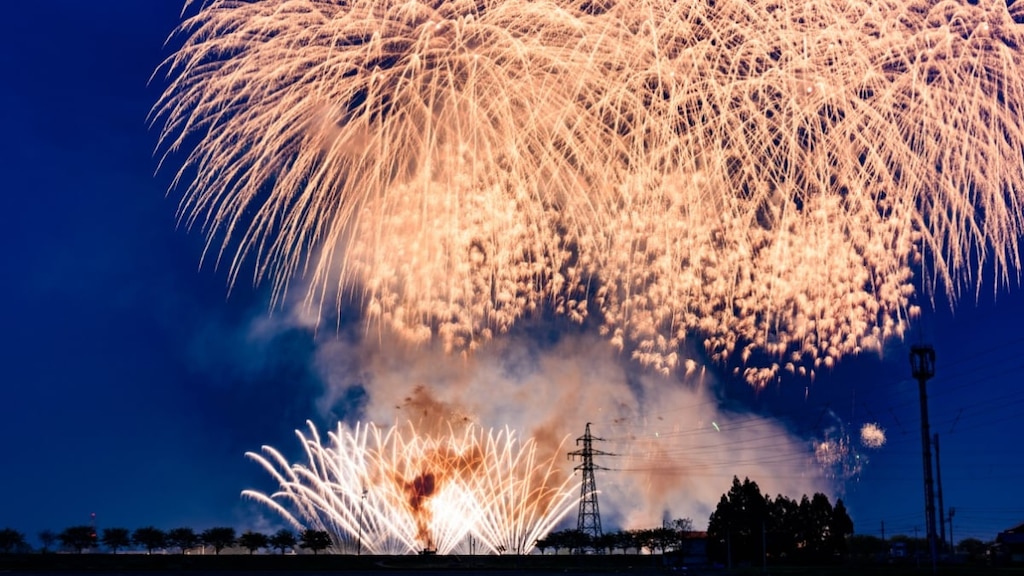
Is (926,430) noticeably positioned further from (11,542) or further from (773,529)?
(11,542)

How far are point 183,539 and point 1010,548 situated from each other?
73.1 metres

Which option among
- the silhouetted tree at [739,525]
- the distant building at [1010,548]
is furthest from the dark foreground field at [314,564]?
the distant building at [1010,548]

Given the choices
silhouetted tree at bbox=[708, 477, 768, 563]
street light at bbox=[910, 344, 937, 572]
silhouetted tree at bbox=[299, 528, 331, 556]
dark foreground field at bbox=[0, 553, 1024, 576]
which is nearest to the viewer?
street light at bbox=[910, 344, 937, 572]

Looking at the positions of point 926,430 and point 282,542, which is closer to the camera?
point 926,430

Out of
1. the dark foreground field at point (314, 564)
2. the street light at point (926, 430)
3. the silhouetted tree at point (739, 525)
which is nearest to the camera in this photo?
the street light at point (926, 430)

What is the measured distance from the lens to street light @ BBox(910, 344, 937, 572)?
4506cm

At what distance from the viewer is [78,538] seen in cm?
9494

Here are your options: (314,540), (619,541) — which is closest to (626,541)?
(619,541)

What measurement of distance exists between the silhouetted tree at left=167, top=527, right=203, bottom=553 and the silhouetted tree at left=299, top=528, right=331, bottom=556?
970 centimetres

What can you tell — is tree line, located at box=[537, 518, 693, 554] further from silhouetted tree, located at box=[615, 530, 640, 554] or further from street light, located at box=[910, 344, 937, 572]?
street light, located at box=[910, 344, 937, 572]

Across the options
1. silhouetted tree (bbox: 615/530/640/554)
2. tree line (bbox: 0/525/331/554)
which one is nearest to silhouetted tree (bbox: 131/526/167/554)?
tree line (bbox: 0/525/331/554)

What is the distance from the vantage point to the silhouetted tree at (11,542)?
97.3 meters

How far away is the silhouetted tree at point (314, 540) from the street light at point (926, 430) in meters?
61.0

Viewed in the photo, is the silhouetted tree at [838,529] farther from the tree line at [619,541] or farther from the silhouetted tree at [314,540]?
the silhouetted tree at [314,540]
